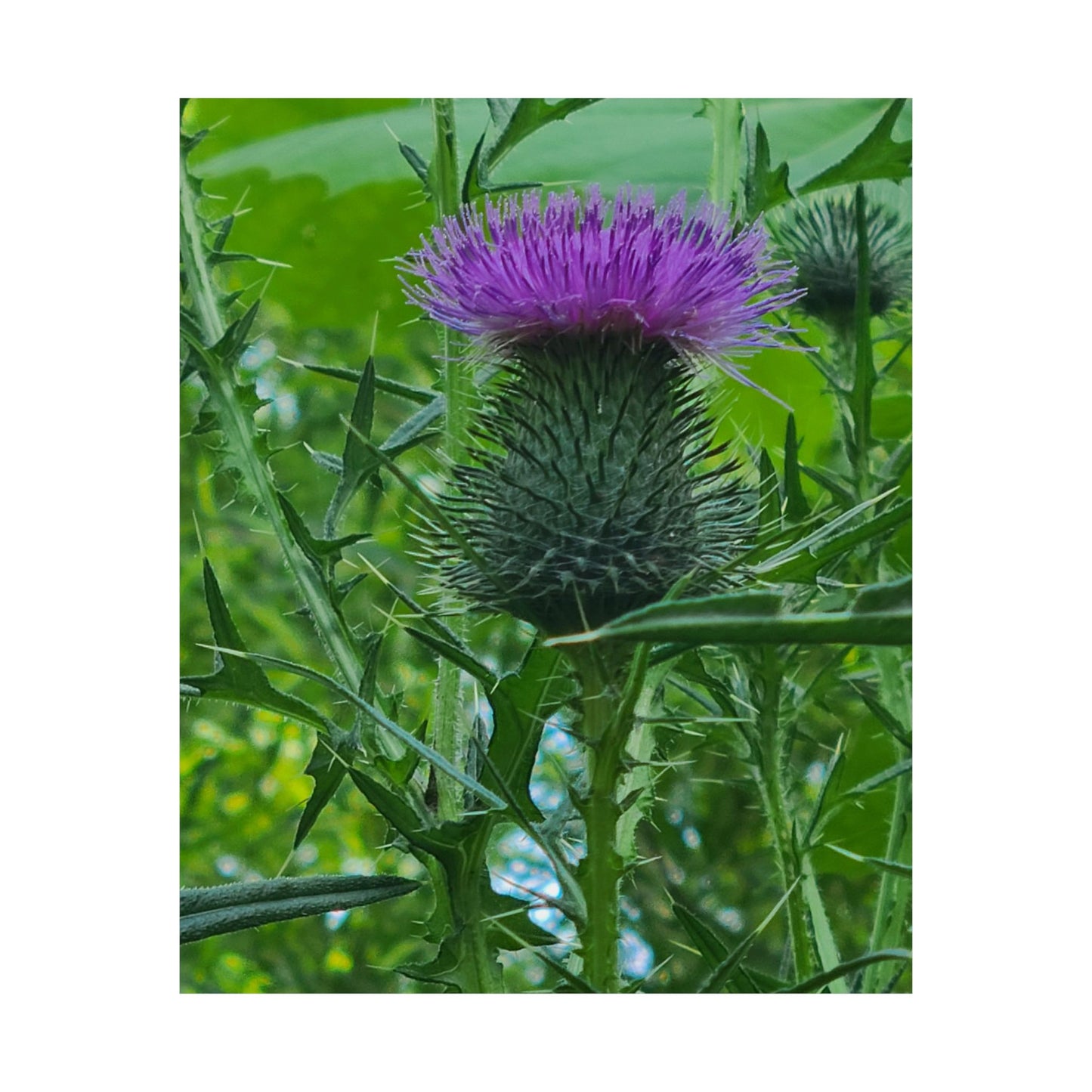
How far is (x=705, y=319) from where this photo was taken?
1.93m

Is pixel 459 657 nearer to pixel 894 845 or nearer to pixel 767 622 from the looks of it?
pixel 767 622

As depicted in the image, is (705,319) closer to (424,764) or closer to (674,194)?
(674,194)

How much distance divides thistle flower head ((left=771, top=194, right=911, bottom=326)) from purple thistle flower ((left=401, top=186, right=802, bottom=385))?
572 millimetres

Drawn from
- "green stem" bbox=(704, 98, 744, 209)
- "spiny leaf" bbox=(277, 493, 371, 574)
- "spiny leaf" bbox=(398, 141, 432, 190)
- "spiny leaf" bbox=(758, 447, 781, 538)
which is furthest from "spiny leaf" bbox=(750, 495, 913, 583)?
"spiny leaf" bbox=(398, 141, 432, 190)

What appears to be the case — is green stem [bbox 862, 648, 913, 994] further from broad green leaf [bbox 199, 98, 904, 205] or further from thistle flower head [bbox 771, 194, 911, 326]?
broad green leaf [bbox 199, 98, 904, 205]

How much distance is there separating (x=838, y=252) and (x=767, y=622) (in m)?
1.57

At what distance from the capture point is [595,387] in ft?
6.27

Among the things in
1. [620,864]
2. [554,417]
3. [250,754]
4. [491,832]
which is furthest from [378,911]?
[554,417]

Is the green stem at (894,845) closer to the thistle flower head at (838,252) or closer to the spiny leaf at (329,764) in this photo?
the thistle flower head at (838,252)

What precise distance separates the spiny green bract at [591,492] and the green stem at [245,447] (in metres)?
0.23
